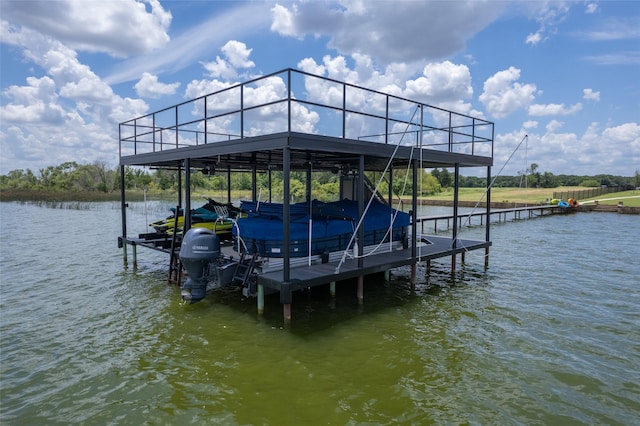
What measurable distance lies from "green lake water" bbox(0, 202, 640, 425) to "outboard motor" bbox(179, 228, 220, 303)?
0.64 metres

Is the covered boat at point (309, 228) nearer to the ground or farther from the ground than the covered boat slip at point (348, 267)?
farther from the ground

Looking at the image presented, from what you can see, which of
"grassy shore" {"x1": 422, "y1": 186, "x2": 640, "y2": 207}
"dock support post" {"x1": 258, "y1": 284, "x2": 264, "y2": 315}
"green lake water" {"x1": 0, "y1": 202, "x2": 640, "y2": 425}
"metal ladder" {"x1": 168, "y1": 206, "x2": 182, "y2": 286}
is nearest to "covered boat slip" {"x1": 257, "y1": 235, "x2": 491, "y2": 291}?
"dock support post" {"x1": 258, "y1": 284, "x2": 264, "y2": 315}

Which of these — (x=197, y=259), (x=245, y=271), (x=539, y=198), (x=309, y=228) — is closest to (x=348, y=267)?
(x=309, y=228)

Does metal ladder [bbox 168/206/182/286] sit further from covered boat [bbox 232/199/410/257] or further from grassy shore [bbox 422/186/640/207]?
grassy shore [bbox 422/186/640/207]

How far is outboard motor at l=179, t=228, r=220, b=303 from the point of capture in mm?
8562

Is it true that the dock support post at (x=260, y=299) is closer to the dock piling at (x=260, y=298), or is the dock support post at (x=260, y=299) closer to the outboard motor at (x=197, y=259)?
the dock piling at (x=260, y=298)

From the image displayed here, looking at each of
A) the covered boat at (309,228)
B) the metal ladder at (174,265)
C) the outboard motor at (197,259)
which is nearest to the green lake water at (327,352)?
the metal ladder at (174,265)

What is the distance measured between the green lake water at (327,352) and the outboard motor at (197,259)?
2.10 feet

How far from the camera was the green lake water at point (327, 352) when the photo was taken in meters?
5.34

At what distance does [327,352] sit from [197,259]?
11.4 ft

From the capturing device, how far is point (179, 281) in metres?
11.3

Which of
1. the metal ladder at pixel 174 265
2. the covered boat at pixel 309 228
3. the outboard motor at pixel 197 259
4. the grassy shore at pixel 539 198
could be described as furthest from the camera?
the grassy shore at pixel 539 198

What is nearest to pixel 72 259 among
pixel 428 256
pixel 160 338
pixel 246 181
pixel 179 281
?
pixel 179 281

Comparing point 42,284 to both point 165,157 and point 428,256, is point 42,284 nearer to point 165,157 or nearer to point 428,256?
point 165,157
